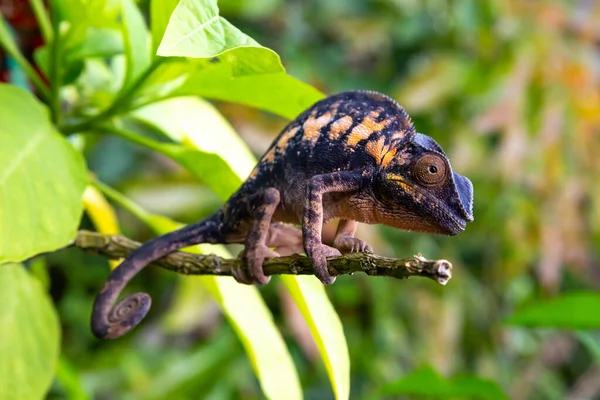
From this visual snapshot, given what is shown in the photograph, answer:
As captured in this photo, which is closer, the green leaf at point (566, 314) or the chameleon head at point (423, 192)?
the chameleon head at point (423, 192)

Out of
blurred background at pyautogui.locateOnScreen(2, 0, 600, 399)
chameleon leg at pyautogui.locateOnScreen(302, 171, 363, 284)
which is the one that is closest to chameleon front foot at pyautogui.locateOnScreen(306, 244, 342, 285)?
chameleon leg at pyautogui.locateOnScreen(302, 171, 363, 284)

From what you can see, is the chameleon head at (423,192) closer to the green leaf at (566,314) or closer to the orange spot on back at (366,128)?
the orange spot on back at (366,128)

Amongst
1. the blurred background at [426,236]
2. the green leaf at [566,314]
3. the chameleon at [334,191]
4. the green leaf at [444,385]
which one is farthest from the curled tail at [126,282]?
the blurred background at [426,236]

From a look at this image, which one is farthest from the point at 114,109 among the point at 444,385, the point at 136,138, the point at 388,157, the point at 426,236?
the point at 426,236

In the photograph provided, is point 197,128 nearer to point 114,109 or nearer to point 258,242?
point 114,109

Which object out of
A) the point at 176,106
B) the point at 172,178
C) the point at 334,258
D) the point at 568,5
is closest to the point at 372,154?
the point at 334,258

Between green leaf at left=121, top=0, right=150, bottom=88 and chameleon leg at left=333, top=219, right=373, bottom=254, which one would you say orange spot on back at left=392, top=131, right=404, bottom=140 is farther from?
green leaf at left=121, top=0, right=150, bottom=88

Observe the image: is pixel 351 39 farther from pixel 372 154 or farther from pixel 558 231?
pixel 372 154
